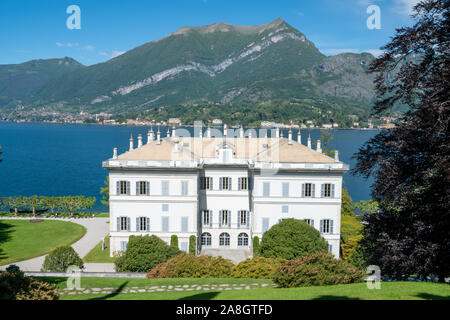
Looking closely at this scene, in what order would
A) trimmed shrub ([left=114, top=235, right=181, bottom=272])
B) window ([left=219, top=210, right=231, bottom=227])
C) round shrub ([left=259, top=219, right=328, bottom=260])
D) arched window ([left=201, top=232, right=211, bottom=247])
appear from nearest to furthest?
trimmed shrub ([left=114, top=235, right=181, bottom=272])
round shrub ([left=259, top=219, right=328, bottom=260])
window ([left=219, top=210, right=231, bottom=227])
arched window ([left=201, top=232, right=211, bottom=247])

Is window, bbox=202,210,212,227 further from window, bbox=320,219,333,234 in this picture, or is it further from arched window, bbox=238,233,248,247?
window, bbox=320,219,333,234

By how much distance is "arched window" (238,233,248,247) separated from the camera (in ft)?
130

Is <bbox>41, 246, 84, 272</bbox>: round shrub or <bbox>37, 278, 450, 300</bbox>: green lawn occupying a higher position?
<bbox>37, 278, 450, 300</bbox>: green lawn

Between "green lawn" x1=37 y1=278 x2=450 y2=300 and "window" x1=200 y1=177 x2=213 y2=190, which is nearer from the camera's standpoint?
"green lawn" x1=37 y1=278 x2=450 y2=300

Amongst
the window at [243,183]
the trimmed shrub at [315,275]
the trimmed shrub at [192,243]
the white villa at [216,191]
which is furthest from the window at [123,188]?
the trimmed shrub at [315,275]

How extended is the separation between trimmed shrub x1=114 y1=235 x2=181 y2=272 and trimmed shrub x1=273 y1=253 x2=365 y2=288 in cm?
1449

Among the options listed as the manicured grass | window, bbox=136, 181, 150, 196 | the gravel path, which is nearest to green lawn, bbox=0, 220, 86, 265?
the gravel path

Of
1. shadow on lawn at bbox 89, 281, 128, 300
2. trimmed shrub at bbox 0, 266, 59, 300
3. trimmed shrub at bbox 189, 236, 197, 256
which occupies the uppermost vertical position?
trimmed shrub at bbox 0, 266, 59, 300

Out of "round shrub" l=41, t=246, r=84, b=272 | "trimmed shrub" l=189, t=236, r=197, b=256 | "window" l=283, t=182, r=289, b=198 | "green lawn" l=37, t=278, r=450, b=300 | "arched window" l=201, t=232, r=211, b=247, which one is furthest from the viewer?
"arched window" l=201, t=232, r=211, b=247

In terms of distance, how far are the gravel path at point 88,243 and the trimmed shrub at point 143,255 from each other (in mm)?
3785

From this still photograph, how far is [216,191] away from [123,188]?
8985 millimetres

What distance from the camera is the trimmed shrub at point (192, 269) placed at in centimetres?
2419

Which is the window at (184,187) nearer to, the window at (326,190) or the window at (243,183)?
the window at (243,183)

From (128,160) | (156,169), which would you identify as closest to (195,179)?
(156,169)
